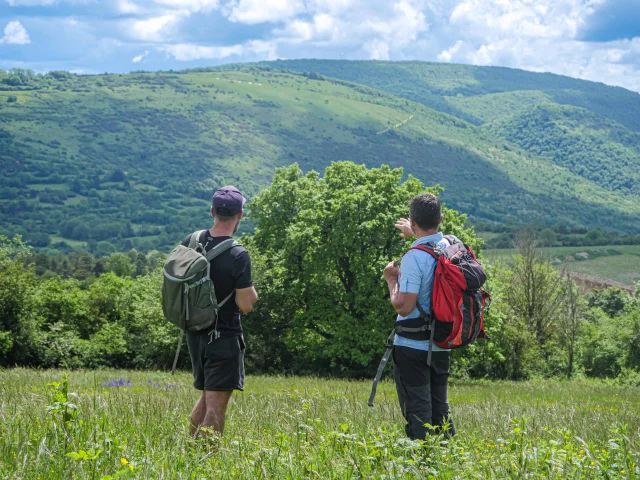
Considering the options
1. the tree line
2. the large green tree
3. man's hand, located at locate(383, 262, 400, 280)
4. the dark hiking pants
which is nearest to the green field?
the tree line

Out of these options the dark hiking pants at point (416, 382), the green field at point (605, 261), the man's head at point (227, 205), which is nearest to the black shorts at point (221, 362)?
the man's head at point (227, 205)

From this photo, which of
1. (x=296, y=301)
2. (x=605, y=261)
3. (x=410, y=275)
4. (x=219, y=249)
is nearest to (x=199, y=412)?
(x=219, y=249)

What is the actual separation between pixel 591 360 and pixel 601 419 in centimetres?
4313

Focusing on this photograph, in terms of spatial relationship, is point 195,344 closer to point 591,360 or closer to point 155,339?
point 155,339

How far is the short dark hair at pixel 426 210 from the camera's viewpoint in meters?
5.19

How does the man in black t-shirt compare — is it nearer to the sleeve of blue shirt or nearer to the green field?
the sleeve of blue shirt

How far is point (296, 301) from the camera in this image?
3322 centimetres

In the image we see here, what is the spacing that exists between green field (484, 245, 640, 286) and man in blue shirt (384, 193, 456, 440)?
114m

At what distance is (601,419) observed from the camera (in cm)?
680

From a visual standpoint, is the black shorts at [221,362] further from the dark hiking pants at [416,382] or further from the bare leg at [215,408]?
the dark hiking pants at [416,382]

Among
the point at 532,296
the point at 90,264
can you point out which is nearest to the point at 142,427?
the point at 532,296

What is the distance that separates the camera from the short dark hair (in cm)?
519

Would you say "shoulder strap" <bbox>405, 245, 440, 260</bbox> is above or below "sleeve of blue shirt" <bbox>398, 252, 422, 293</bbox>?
above

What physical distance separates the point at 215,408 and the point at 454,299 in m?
2.08
